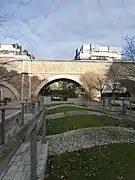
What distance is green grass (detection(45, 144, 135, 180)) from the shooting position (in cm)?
750

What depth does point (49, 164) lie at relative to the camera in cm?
919

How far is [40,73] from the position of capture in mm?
71812

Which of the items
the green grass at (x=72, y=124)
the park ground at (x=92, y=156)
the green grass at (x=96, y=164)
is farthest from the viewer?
the green grass at (x=72, y=124)

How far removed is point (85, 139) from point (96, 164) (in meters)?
3.67

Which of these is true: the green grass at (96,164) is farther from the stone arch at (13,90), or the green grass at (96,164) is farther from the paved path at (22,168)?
the stone arch at (13,90)

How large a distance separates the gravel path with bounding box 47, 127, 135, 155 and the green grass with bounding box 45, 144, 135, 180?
764 mm

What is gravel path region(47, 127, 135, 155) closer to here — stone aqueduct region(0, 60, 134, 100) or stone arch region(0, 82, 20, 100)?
stone aqueduct region(0, 60, 134, 100)

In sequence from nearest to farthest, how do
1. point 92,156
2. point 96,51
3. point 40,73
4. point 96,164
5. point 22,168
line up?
point 22,168 < point 96,164 < point 92,156 < point 40,73 < point 96,51

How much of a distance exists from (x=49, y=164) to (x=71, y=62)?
62502 millimetres

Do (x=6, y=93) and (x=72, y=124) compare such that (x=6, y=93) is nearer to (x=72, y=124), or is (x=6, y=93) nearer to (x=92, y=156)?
(x=72, y=124)

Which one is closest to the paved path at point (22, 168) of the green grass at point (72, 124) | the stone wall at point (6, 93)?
the green grass at point (72, 124)

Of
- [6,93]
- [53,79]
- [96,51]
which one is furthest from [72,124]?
[96,51]

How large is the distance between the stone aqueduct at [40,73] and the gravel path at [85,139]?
2240 inches

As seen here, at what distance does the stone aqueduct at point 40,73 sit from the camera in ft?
231
